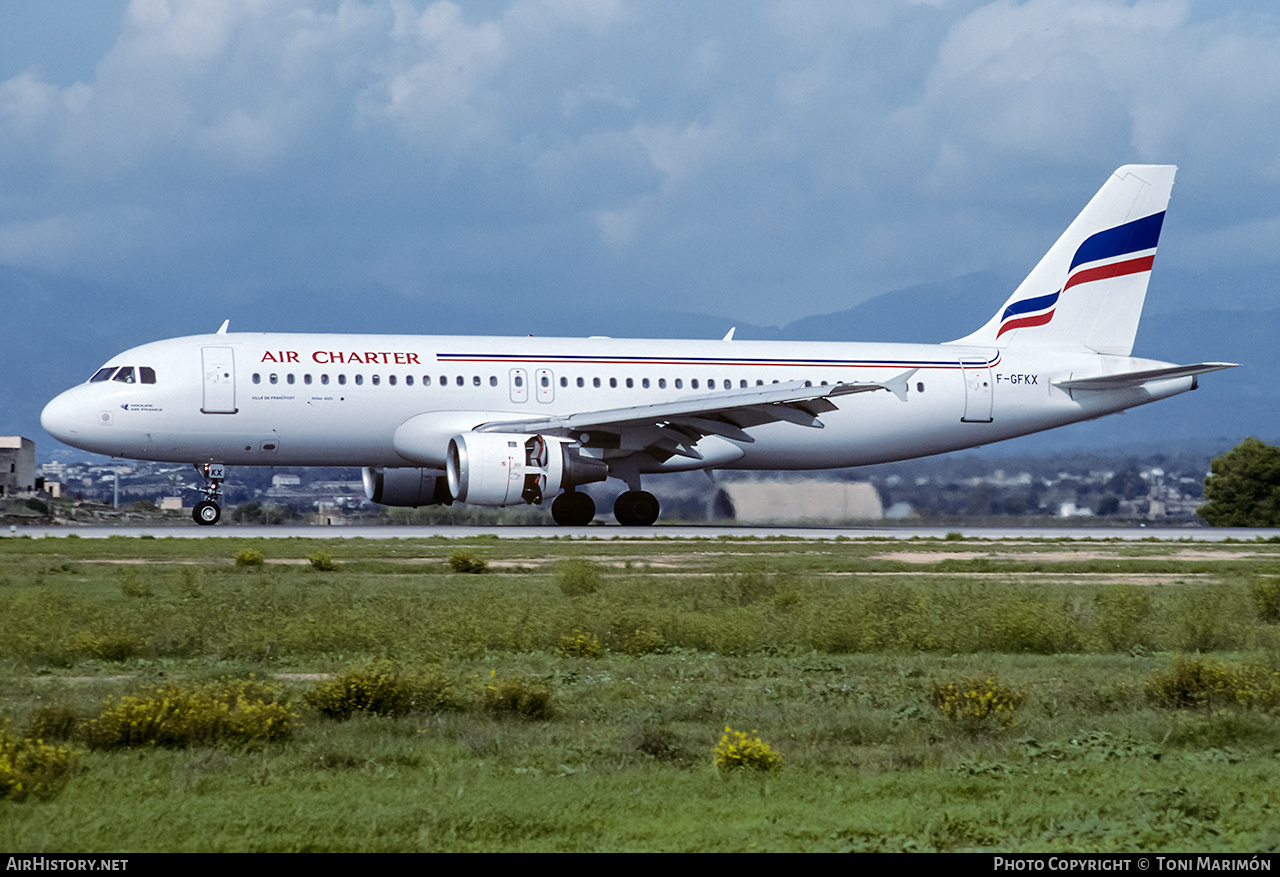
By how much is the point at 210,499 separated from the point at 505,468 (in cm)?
769

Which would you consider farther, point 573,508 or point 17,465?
point 17,465

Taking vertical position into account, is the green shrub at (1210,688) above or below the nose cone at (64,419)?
below

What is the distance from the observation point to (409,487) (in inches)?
1353

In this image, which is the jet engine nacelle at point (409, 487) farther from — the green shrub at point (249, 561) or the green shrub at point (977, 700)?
the green shrub at point (977, 700)

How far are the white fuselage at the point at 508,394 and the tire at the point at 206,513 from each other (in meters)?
1.76

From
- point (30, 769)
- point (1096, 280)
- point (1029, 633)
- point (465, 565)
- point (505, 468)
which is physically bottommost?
point (1029, 633)

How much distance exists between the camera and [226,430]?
3017cm

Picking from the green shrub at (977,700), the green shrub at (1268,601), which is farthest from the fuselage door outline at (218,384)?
the green shrub at (977,700)

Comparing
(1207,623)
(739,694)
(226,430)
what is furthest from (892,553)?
(739,694)

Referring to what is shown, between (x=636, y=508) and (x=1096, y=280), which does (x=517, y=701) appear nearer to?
(x=636, y=508)

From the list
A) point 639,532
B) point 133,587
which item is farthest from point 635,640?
point 639,532

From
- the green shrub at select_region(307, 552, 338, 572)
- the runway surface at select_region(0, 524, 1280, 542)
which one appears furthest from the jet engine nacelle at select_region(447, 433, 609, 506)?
the green shrub at select_region(307, 552, 338, 572)

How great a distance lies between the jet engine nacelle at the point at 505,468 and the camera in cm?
2909

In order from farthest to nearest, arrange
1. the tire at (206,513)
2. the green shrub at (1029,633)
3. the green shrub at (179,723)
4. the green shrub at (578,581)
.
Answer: the tire at (206,513) < the green shrub at (578,581) < the green shrub at (1029,633) < the green shrub at (179,723)
